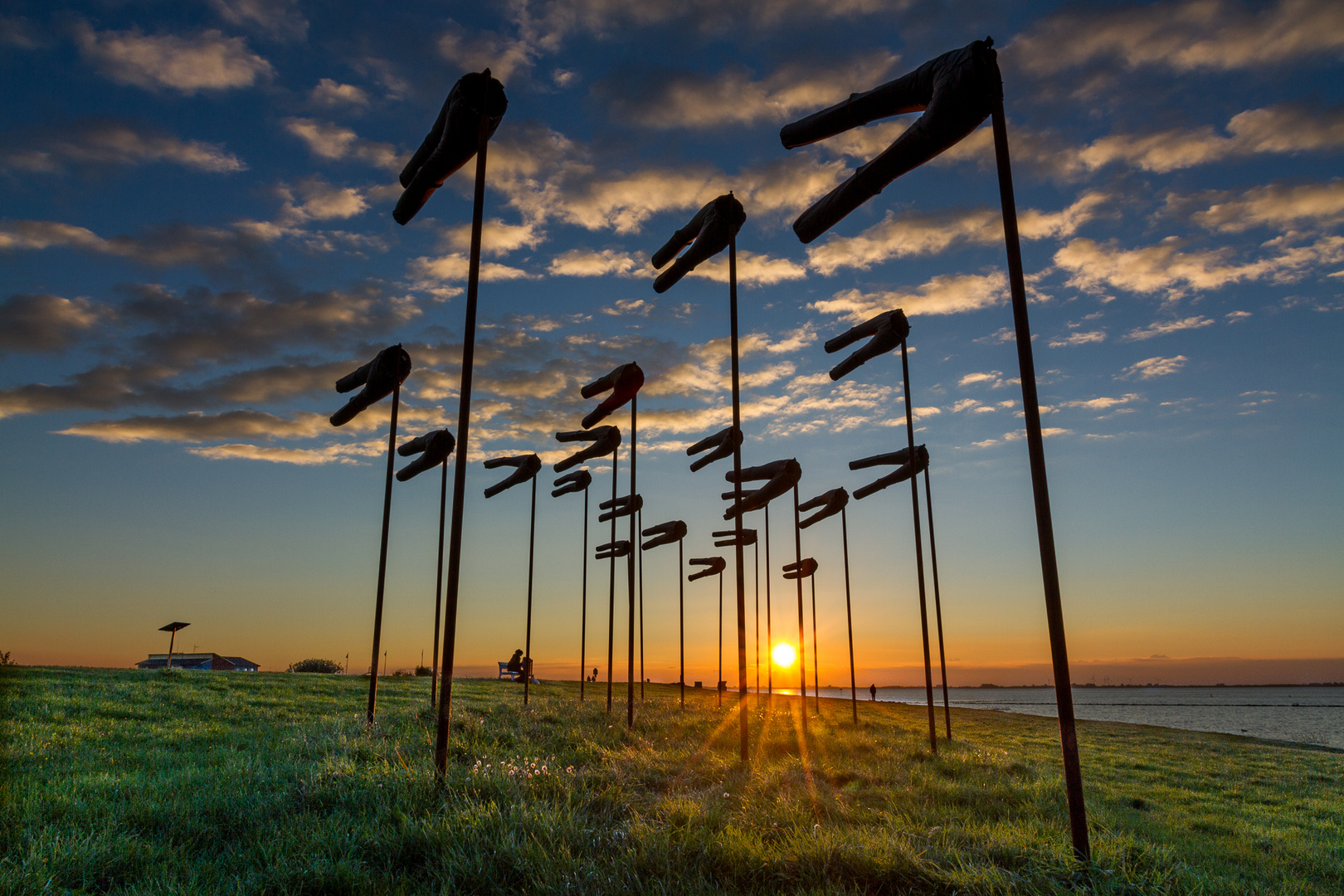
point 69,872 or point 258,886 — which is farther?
point 69,872

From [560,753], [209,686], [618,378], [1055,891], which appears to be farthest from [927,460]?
[209,686]

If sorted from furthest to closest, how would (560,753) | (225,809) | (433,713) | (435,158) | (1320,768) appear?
(1320,768) < (433,713) < (560,753) < (435,158) < (225,809)

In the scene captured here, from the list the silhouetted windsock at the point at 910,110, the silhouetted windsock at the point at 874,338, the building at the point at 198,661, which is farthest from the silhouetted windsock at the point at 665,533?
the building at the point at 198,661

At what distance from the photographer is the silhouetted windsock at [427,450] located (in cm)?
1383

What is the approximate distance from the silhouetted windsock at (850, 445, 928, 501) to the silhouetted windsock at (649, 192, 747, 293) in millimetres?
5696

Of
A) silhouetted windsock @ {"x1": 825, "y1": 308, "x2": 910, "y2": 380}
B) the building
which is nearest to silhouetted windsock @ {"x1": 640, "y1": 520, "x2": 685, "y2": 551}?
silhouetted windsock @ {"x1": 825, "y1": 308, "x2": 910, "y2": 380}

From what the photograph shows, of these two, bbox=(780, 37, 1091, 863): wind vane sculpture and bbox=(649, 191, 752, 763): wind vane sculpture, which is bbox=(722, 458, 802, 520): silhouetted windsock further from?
bbox=(780, 37, 1091, 863): wind vane sculpture

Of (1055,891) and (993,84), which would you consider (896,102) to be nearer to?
(993,84)

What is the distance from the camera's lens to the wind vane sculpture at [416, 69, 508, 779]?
6.50 meters

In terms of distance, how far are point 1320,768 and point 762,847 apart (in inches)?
798

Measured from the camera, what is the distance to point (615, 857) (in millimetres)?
4754

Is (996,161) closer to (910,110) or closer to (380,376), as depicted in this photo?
(910,110)

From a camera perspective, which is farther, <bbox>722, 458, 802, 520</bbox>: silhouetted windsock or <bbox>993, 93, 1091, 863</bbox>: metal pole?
<bbox>722, 458, 802, 520</bbox>: silhouetted windsock

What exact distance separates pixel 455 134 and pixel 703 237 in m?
4.05
